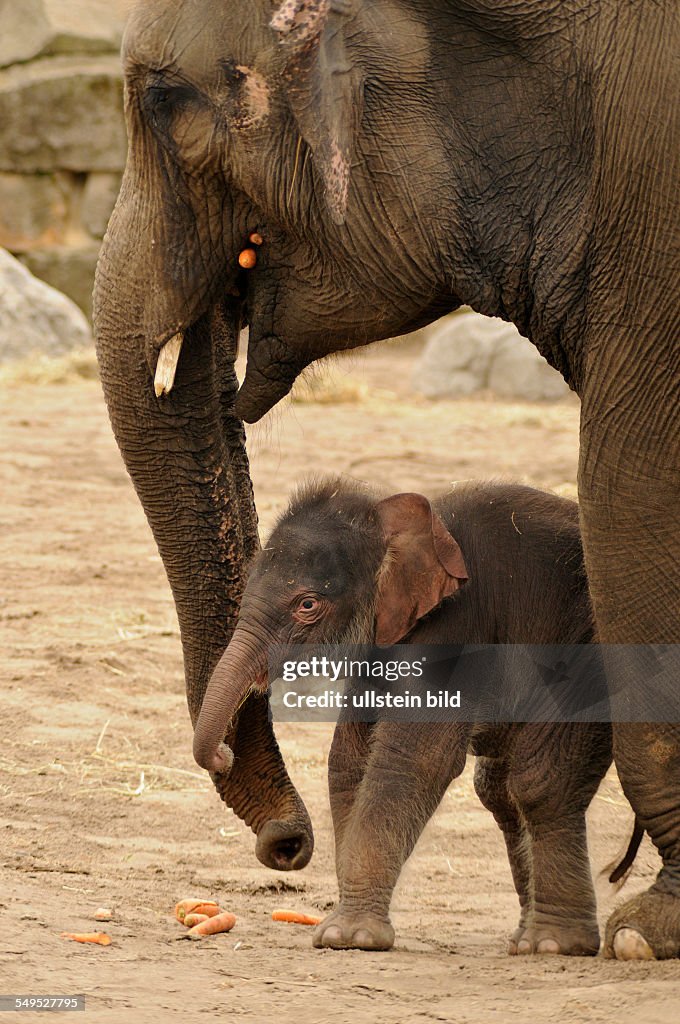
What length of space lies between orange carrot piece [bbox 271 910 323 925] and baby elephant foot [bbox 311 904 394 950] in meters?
0.38

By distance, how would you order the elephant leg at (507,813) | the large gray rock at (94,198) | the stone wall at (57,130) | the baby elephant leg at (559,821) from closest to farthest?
the baby elephant leg at (559,821) → the elephant leg at (507,813) → the stone wall at (57,130) → the large gray rock at (94,198)

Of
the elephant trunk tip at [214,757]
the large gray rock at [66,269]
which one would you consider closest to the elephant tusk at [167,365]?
the elephant trunk tip at [214,757]

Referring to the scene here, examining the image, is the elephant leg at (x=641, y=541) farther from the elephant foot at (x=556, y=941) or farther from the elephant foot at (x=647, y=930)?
the elephant foot at (x=556, y=941)

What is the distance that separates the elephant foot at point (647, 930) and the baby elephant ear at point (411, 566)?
889 mm

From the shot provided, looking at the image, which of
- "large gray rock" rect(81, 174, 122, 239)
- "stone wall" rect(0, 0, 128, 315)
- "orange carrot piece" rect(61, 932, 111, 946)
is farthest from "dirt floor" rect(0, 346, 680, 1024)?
"large gray rock" rect(81, 174, 122, 239)

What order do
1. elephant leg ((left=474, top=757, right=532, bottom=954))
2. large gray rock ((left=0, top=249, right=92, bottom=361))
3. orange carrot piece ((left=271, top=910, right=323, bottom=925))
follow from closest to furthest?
1. orange carrot piece ((left=271, top=910, right=323, bottom=925))
2. elephant leg ((left=474, top=757, right=532, bottom=954))
3. large gray rock ((left=0, top=249, right=92, bottom=361))

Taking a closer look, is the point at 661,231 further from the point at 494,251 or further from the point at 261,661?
the point at 261,661

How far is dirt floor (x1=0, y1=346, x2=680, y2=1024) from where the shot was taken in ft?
11.3

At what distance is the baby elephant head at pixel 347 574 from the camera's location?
420 centimetres

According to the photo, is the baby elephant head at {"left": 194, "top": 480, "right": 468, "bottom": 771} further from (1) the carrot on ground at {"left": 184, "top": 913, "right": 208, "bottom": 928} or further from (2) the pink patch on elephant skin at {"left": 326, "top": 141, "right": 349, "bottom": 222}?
(2) the pink patch on elephant skin at {"left": 326, "top": 141, "right": 349, "bottom": 222}

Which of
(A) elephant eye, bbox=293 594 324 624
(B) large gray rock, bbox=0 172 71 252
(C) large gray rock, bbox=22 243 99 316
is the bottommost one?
(A) elephant eye, bbox=293 594 324 624

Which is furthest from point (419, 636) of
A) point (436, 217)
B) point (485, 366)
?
point (485, 366)

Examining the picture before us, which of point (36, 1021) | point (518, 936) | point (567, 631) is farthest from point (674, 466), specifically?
point (36, 1021)

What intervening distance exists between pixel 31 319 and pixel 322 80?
12602mm
